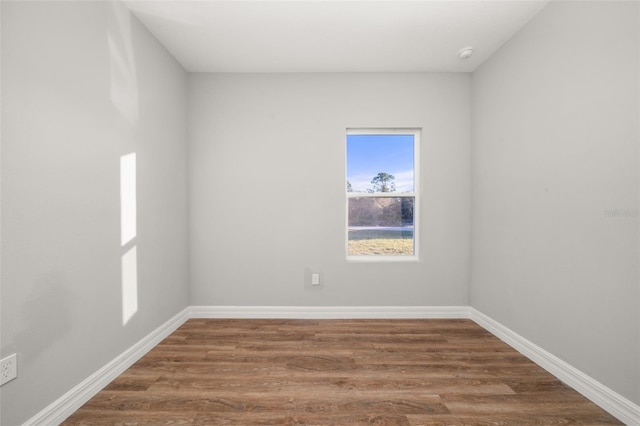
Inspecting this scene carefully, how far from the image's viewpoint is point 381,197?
10.2 ft

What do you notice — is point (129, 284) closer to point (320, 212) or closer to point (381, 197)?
point (320, 212)

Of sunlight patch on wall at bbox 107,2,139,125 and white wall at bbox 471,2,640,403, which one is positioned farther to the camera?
sunlight patch on wall at bbox 107,2,139,125

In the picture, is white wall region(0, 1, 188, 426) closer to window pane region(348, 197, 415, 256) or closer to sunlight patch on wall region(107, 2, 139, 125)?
sunlight patch on wall region(107, 2, 139, 125)

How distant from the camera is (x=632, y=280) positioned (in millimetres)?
1481

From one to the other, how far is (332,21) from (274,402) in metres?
2.88

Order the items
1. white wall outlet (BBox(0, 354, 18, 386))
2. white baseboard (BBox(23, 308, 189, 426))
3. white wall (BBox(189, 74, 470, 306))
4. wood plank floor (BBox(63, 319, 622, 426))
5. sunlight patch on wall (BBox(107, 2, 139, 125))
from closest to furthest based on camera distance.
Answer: white wall outlet (BBox(0, 354, 18, 386)) < white baseboard (BBox(23, 308, 189, 426)) < wood plank floor (BBox(63, 319, 622, 426)) < sunlight patch on wall (BBox(107, 2, 139, 125)) < white wall (BBox(189, 74, 470, 306))

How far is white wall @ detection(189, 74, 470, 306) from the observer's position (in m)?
2.95

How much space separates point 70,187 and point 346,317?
267cm

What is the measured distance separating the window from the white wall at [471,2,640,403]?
81 cm

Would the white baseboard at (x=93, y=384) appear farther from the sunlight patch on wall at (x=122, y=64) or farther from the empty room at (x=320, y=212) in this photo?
the sunlight patch on wall at (x=122, y=64)

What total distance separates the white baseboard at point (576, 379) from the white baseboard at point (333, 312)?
0.52 metres

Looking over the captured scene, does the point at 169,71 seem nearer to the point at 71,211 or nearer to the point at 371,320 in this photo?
the point at 71,211

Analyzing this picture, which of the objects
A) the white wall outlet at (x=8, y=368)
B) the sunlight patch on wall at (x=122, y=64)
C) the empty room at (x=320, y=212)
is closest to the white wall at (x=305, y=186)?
the empty room at (x=320, y=212)

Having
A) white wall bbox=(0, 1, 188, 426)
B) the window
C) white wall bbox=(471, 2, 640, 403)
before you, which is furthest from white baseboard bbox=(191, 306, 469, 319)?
white wall bbox=(0, 1, 188, 426)
